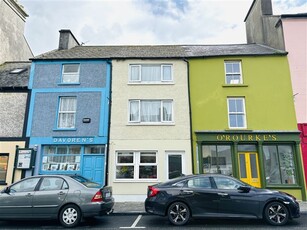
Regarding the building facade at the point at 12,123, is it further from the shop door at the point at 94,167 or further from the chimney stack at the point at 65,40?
the chimney stack at the point at 65,40

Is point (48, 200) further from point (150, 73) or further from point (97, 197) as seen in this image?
point (150, 73)

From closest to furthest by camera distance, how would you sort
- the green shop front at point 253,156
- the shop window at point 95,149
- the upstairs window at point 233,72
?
1. the green shop front at point 253,156
2. the shop window at point 95,149
3. the upstairs window at point 233,72

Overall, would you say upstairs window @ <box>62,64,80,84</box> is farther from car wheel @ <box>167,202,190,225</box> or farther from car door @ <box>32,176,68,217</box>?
car wheel @ <box>167,202,190,225</box>

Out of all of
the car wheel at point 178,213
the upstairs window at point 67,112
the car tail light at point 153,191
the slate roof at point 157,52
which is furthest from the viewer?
the slate roof at point 157,52

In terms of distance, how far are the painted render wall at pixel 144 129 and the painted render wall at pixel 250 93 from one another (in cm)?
72

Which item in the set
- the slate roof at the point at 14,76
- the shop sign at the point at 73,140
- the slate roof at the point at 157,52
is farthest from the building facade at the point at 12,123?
the slate roof at the point at 157,52

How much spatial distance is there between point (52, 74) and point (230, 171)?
39.0ft

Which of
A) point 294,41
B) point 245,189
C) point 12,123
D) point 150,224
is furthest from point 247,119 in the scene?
point 12,123

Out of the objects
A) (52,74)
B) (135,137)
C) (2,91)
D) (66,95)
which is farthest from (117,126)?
(2,91)

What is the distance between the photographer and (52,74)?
47.0 feet

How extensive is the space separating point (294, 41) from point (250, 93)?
4343mm

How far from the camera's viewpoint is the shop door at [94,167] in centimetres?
1270

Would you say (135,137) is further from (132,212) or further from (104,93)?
(132,212)

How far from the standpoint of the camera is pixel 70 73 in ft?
47.5
